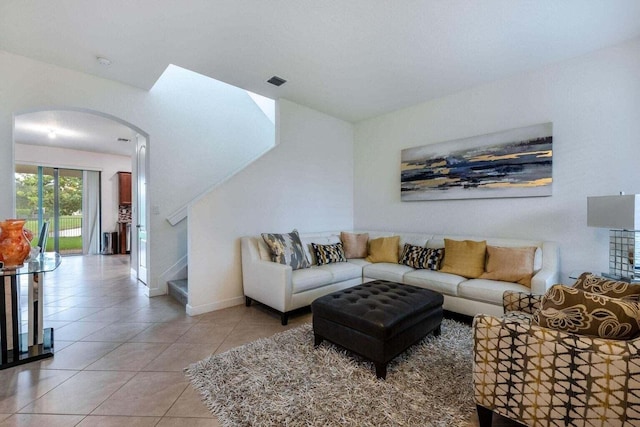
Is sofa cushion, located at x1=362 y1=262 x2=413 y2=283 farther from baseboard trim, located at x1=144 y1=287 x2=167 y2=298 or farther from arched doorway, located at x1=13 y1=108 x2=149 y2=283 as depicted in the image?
arched doorway, located at x1=13 y1=108 x2=149 y2=283

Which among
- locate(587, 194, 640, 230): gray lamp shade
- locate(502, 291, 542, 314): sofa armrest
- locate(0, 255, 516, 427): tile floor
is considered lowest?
locate(0, 255, 516, 427): tile floor

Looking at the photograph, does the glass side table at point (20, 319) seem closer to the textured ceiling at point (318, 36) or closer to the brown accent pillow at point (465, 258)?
the textured ceiling at point (318, 36)

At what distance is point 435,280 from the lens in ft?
9.71

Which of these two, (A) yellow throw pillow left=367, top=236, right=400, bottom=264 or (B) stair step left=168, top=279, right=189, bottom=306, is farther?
(A) yellow throw pillow left=367, top=236, right=400, bottom=264

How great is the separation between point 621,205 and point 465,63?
1948 mm

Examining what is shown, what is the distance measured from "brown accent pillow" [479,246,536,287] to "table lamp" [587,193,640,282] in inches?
22.4

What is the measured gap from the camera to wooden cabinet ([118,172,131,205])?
767cm

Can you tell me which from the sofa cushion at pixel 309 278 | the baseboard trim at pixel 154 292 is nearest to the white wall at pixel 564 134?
the sofa cushion at pixel 309 278

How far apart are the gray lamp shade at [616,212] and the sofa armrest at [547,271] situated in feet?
1.60

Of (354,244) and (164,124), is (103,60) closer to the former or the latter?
(164,124)

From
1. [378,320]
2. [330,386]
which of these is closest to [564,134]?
[378,320]

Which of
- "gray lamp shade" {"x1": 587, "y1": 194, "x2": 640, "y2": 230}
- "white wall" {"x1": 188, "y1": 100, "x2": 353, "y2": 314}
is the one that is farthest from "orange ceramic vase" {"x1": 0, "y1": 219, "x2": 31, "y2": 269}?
"gray lamp shade" {"x1": 587, "y1": 194, "x2": 640, "y2": 230}

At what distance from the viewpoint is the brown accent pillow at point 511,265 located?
107 inches

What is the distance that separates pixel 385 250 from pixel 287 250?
4.73 ft
